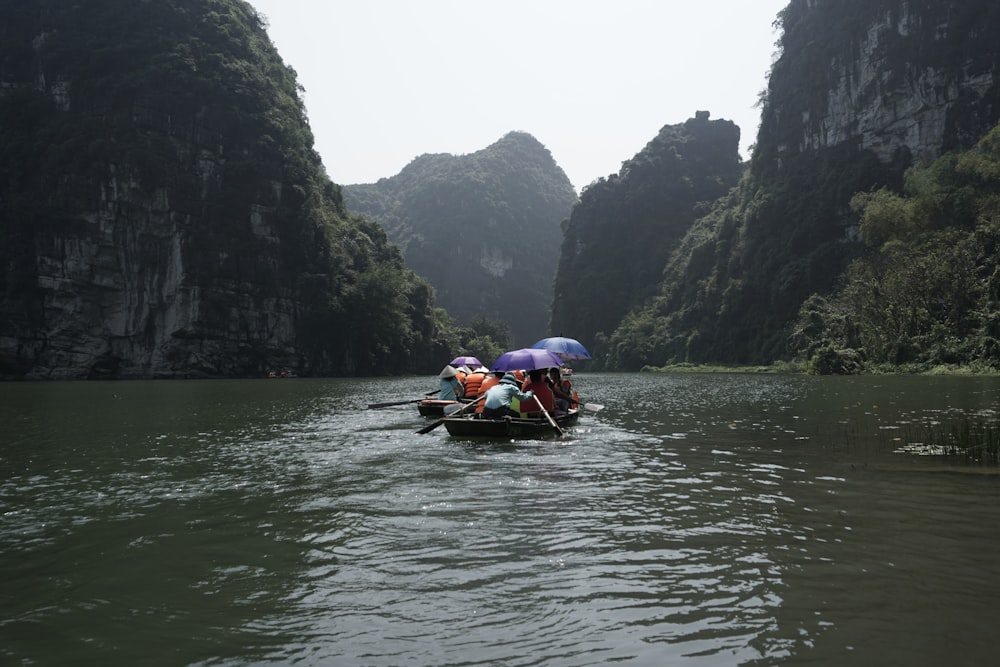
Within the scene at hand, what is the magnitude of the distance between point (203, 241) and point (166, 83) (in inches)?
666

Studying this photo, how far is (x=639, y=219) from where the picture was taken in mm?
153375

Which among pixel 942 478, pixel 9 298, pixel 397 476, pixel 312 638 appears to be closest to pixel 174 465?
pixel 397 476

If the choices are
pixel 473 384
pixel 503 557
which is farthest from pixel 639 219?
pixel 503 557

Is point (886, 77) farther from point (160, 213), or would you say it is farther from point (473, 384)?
point (160, 213)

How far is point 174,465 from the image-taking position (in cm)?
1272

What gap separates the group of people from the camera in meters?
16.5

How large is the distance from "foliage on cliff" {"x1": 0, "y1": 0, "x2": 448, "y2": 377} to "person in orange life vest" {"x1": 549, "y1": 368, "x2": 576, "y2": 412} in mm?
57254

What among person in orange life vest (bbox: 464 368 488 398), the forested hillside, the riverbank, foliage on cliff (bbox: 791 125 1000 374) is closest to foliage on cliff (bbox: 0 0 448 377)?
the riverbank

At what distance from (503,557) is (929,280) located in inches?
2117

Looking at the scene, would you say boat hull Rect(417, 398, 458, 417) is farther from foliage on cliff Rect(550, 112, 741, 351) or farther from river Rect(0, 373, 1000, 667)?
foliage on cliff Rect(550, 112, 741, 351)

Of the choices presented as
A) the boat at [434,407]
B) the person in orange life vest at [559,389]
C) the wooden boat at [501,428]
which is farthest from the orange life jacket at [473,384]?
the wooden boat at [501,428]

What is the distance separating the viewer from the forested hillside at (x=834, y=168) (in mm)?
64875

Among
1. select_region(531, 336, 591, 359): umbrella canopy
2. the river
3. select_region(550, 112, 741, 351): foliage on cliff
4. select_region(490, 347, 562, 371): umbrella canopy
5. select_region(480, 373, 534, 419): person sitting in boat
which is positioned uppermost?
select_region(550, 112, 741, 351): foliage on cliff

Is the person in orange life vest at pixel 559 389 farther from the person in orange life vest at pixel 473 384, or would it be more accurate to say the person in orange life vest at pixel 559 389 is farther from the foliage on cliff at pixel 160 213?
the foliage on cliff at pixel 160 213
